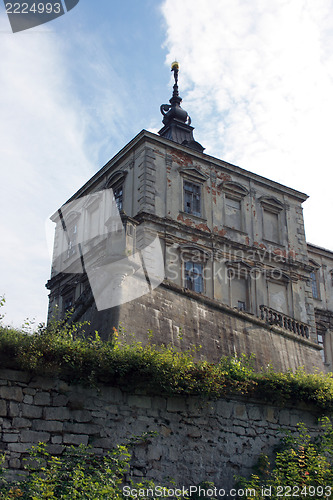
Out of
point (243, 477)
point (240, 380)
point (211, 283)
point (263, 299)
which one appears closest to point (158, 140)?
point (211, 283)

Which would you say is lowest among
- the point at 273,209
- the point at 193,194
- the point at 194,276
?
the point at 194,276

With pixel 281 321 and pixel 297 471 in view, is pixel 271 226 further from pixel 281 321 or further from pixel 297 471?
pixel 297 471

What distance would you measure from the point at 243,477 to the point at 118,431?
2.60 m

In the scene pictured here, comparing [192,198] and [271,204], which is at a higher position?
[271,204]

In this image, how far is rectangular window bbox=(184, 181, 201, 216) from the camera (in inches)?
978

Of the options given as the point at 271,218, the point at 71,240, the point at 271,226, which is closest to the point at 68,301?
the point at 71,240

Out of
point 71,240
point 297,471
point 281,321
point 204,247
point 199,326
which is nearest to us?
point 297,471

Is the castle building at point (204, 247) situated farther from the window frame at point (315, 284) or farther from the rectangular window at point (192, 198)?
the window frame at point (315, 284)

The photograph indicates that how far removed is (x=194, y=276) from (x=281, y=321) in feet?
14.6

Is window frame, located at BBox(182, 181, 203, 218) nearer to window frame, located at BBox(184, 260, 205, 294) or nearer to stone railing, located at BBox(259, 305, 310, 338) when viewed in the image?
window frame, located at BBox(184, 260, 205, 294)

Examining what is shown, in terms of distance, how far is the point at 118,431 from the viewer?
1009cm

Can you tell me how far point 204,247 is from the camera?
24172 mm

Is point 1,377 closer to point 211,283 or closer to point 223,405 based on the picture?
point 223,405

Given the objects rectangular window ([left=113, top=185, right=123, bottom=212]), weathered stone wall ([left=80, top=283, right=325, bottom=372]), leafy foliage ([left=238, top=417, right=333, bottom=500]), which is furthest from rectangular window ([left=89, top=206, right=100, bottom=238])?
leafy foliage ([left=238, top=417, right=333, bottom=500])
